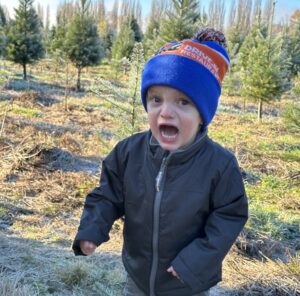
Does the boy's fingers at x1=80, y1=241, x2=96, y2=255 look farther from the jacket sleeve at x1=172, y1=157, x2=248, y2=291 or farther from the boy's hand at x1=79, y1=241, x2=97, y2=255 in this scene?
the jacket sleeve at x1=172, y1=157, x2=248, y2=291

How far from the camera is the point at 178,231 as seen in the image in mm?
1669

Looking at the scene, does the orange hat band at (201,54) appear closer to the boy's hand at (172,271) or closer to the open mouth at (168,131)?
the open mouth at (168,131)

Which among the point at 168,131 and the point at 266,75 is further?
the point at 266,75

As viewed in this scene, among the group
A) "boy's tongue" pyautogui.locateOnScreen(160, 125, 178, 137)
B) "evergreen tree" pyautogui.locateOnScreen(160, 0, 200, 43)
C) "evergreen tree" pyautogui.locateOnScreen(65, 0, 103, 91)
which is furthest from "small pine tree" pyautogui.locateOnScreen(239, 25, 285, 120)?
"boy's tongue" pyautogui.locateOnScreen(160, 125, 178, 137)

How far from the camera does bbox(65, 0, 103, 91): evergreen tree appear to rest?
20.5 m

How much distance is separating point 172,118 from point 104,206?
0.49 meters

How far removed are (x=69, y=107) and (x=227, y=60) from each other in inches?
483

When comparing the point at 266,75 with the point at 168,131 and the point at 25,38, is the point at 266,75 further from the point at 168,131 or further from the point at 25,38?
the point at 168,131

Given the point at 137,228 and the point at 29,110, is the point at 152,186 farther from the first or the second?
the point at 29,110

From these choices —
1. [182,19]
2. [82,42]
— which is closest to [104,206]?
[182,19]

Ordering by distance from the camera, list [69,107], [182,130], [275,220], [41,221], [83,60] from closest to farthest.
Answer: [182,130]
[41,221]
[275,220]
[69,107]
[83,60]

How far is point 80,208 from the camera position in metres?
5.47

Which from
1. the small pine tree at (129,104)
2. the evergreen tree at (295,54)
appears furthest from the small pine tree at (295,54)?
the small pine tree at (129,104)

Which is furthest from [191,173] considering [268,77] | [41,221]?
[268,77]
